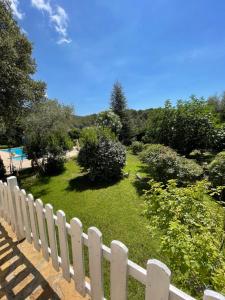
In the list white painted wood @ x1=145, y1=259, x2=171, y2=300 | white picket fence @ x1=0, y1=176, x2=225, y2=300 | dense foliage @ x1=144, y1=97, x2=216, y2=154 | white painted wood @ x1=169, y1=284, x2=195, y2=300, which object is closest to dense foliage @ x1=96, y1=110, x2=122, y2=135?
dense foliage @ x1=144, y1=97, x2=216, y2=154

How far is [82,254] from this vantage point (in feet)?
7.02

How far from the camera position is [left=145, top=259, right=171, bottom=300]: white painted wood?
132cm

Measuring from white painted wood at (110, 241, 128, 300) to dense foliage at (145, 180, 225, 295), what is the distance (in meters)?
0.54

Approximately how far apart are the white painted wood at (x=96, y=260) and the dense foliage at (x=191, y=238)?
662 millimetres

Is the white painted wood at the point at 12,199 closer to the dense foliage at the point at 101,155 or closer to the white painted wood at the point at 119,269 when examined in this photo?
the white painted wood at the point at 119,269

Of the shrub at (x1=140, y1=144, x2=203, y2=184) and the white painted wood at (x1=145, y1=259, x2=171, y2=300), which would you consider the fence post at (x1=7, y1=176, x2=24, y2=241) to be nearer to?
the white painted wood at (x1=145, y1=259, x2=171, y2=300)

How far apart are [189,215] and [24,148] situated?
10260 millimetres

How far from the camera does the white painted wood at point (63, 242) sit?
2307mm

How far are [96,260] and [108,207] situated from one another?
154 inches

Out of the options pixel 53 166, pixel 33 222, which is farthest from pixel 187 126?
pixel 33 222

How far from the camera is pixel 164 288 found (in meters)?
1.34

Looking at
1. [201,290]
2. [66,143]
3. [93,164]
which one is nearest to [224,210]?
[201,290]

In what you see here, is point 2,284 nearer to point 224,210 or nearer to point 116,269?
point 116,269

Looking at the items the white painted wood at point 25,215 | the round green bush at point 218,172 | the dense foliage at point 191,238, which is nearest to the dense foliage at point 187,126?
the round green bush at point 218,172
